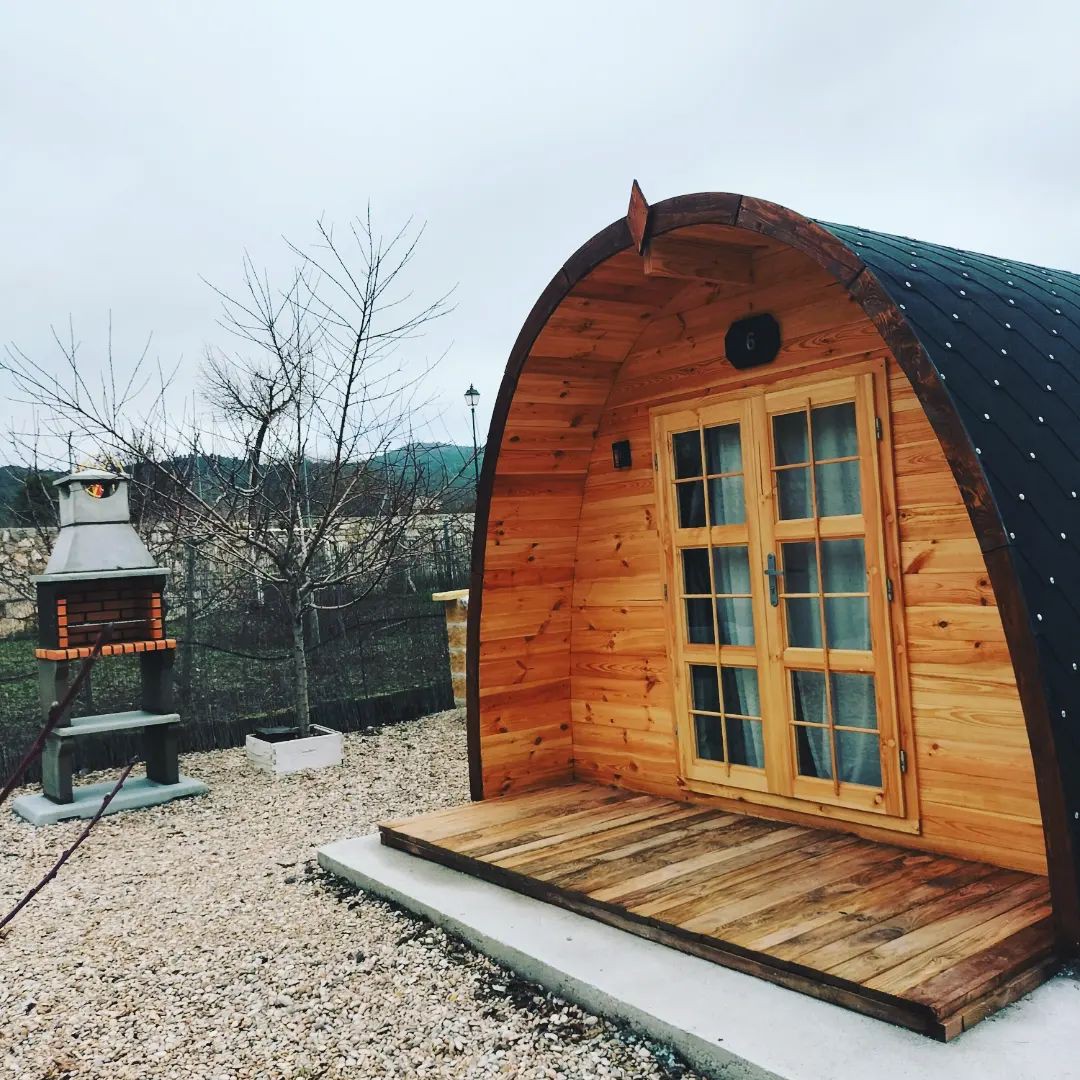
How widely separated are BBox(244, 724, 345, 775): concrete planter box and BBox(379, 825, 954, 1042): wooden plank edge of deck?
2.82 metres

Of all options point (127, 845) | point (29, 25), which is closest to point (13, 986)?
point (127, 845)

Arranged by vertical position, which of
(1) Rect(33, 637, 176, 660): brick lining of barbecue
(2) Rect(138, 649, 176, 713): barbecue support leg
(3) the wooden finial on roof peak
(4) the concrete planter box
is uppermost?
(3) the wooden finial on roof peak

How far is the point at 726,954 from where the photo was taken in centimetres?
309

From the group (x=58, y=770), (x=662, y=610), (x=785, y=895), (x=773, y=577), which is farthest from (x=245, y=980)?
(x=58, y=770)

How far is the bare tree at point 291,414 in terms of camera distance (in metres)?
7.11

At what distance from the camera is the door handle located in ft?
14.1

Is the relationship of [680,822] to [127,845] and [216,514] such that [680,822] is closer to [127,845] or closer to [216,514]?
[127,845]

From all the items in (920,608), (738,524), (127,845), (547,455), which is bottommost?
(127,845)

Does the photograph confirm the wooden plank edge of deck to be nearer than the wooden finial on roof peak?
Yes

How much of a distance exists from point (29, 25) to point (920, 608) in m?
9.19

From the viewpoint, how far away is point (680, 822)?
4.52 metres

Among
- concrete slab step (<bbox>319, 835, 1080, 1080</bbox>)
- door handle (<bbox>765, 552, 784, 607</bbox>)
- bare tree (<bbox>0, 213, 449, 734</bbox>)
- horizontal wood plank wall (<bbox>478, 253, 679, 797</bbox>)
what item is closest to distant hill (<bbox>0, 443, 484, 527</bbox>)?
bare tree (<bbox>0, 213, 449, 734</bbox>)

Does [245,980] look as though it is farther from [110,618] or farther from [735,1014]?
[110,618]

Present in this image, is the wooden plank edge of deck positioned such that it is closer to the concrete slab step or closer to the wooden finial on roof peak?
the concrete slab step
